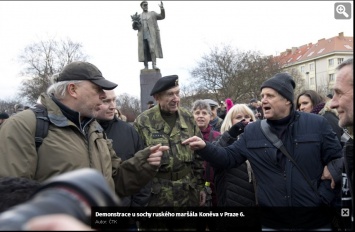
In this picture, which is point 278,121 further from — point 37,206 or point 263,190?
point 37,206

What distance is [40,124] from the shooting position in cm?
200

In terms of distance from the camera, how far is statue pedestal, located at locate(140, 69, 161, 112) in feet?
37.1

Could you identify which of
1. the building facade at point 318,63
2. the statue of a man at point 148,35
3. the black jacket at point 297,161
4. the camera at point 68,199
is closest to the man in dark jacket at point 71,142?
the black jacket at point 297,161

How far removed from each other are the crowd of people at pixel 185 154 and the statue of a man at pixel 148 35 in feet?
27.5

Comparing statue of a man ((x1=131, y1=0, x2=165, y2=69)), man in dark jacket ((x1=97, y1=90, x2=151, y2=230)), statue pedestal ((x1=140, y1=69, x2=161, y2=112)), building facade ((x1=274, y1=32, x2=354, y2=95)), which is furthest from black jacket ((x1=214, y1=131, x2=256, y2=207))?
building facade ((x1=274, y1=32, x2=354, y2=95))

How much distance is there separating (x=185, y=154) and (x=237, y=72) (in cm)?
2869

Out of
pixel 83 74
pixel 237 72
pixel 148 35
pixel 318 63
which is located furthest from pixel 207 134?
pixel 318 63

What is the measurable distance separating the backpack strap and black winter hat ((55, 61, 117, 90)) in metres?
0.31

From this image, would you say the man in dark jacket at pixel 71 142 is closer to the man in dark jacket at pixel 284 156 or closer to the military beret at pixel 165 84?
the man in dark jacket at pixel 284 156

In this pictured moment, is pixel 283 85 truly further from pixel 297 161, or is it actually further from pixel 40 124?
pixel 40 124

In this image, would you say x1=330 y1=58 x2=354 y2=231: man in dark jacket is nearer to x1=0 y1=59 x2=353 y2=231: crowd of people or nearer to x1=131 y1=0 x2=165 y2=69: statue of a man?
x1=0 y1=59 x2=353 y2=231: crowd of people

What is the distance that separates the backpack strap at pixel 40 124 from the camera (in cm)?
196

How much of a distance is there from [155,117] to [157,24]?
8.98 meters

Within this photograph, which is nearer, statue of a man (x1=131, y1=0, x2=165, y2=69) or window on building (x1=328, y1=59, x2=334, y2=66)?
statue of a man (x1=131, y1=0, x2=165, y2=69)
